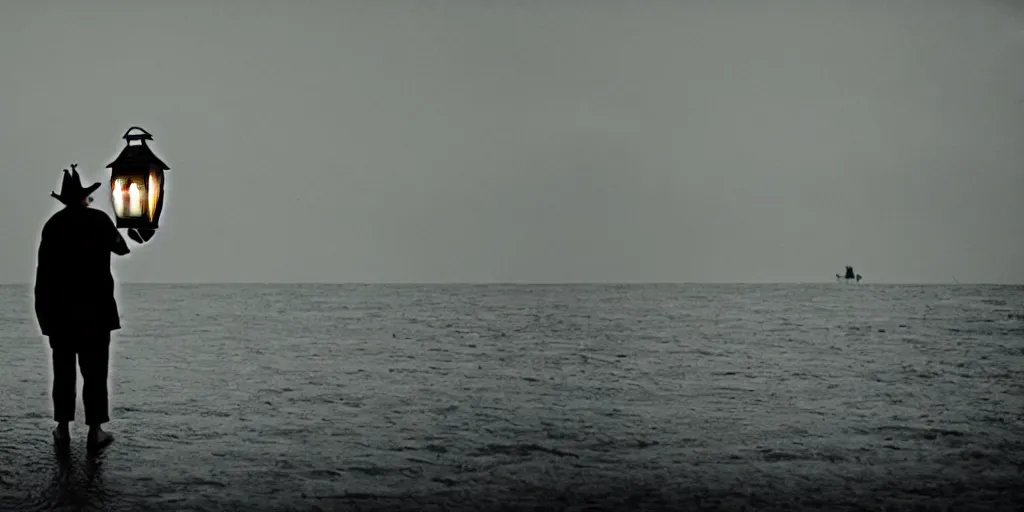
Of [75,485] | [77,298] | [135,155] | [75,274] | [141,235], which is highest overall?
[135,155]

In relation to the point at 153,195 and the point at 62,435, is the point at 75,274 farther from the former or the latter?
the point at 62,435

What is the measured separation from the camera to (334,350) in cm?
1822

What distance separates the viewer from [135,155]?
792cm

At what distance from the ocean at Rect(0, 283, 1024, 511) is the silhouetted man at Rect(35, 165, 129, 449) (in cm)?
50

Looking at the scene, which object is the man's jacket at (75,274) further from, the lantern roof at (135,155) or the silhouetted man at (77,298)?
the lantern roof at (135,155)

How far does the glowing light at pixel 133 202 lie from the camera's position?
25.6ft

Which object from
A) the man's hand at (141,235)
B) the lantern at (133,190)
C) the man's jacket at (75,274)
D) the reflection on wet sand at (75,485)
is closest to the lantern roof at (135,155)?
the lantern at (133,190)

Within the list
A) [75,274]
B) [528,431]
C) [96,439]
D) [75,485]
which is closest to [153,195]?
[75,274]

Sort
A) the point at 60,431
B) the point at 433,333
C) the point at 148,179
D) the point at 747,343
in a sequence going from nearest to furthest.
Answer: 1. the point at 60,431
2. the point at 148,179
3. the point at 747,343
4. the point at 433,333

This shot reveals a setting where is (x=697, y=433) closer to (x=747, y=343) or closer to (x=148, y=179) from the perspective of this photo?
(x=148, y=179)

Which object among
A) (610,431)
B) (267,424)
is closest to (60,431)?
(267,424)

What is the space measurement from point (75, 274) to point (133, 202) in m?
1.01

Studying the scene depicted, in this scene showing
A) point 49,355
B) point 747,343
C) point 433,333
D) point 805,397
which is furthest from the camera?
point 433,333

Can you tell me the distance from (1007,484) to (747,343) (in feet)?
48.5
